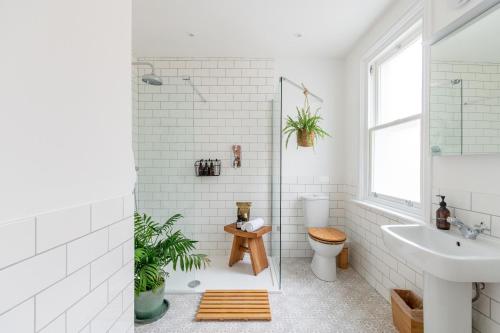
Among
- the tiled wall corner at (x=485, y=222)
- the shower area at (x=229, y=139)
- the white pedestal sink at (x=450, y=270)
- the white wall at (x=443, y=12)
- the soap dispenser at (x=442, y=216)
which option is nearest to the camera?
the white pedestal sink at (x=450, y=270)

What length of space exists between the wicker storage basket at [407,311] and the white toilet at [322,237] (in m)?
0.67

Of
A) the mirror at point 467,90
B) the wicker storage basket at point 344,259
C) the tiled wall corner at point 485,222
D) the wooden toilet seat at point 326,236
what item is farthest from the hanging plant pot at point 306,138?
the tiled wall corner at point 485,222

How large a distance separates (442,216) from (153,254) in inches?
79.7

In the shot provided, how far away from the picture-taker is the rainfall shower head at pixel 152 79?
2102 millimetres

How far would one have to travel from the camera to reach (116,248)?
0.87m

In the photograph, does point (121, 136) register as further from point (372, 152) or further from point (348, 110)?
point (348, 110)

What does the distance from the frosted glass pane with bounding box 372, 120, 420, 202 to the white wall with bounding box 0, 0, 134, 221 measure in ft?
7.25

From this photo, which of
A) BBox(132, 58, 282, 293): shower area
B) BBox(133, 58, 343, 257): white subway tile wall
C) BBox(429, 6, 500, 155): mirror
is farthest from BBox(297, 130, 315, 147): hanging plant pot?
BBox(429, 6, 500, 155): mirror

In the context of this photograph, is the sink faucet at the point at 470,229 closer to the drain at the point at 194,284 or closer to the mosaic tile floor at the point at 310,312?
the mosaic tile floor at the point at 310,312

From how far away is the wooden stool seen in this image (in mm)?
2529

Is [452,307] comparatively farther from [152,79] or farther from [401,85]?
[152,79]

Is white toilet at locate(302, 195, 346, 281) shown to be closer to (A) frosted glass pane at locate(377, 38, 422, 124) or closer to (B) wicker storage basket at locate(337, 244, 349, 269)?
(B) wicker storage basket at locate(337, 244, 349, 269)

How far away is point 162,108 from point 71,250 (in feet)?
6.19

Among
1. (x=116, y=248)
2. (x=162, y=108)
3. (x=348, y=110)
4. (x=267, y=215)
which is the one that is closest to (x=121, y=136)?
(x=116, y=248)
